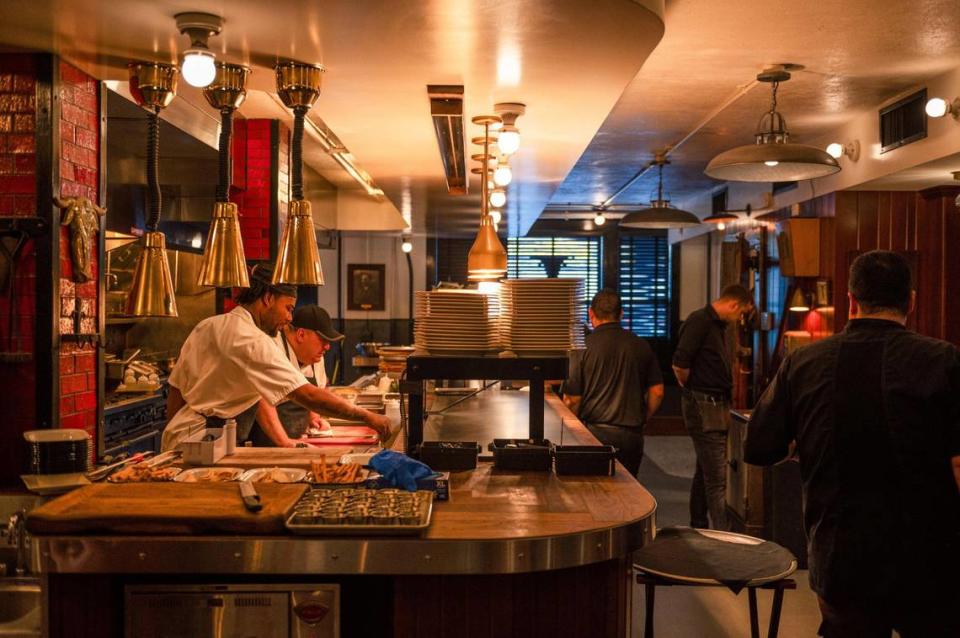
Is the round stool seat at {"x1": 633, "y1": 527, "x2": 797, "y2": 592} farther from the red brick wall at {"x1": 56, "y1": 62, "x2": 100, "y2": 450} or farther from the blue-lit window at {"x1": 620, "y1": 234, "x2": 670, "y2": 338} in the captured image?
the blue-lit window at {"x1": 620, "y1": 234, "x2": 670, "y2": 338}

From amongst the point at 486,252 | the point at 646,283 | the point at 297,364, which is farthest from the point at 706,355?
the point at 646,283

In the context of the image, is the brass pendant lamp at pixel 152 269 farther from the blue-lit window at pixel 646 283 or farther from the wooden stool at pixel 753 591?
the blue-lit window at pixel 646 283

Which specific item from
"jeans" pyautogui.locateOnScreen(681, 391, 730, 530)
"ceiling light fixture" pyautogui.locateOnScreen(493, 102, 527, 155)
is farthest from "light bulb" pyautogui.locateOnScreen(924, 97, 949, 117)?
"ceiling light fixture" pyautogui.locateOnScreen(493, 102, 527, 155)

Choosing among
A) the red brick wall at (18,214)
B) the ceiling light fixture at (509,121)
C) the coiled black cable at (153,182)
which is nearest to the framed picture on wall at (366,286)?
the ceiling light fixture at (509,121)

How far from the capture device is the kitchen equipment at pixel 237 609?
92.7 inches

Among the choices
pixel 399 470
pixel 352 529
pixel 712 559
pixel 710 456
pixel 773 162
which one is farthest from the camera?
pixel 710 456

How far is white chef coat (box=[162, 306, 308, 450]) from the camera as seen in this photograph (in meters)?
3.84

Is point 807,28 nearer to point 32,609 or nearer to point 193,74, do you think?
point 193,74

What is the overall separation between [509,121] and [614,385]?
1972 millimetres

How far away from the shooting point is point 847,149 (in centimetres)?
676

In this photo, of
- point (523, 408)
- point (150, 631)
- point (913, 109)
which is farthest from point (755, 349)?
point (150, 631)

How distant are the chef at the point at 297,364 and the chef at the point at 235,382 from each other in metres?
0.19

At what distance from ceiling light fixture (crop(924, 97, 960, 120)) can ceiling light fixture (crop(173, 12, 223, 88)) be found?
163 inches

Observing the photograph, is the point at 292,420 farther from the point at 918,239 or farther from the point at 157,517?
the point at 918,239
